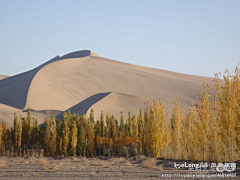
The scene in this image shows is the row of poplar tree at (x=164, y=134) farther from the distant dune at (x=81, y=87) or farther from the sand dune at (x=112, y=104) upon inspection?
the distant dune at (x=81, y=87)

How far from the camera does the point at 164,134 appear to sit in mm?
23219

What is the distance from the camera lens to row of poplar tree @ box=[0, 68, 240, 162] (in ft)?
58.0

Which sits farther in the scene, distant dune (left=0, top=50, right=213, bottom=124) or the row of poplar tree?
distant dune (left=0, top=50, right=213, bottom=124)

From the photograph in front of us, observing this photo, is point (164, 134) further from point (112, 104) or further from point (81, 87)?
point (81, 87)

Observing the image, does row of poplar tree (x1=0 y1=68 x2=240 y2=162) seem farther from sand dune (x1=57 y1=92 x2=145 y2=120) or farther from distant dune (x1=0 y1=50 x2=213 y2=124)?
distant dune (x1=0 y1=50 x2=213 y2=124)

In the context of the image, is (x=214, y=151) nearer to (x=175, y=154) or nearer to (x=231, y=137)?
(x=231, y=137)

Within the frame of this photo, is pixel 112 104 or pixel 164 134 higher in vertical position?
pixel 112 104

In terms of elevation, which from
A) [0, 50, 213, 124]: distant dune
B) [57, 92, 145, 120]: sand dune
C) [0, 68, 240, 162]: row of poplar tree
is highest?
[0, 50, 213, 124]: distant dune

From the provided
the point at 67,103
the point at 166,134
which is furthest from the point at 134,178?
the point at 67,103

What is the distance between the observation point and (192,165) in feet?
54.5

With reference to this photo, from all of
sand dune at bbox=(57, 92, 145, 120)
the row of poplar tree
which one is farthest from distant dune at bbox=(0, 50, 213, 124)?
the row of poplar tree

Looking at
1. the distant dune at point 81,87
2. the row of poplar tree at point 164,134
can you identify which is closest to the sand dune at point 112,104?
the distant dune at point 81,87

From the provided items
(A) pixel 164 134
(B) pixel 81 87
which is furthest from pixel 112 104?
(A) pixel 164 134

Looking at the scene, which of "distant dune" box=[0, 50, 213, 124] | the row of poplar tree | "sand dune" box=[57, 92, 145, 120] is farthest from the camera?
"distant dune" box=[0, 50, 213, 124]
